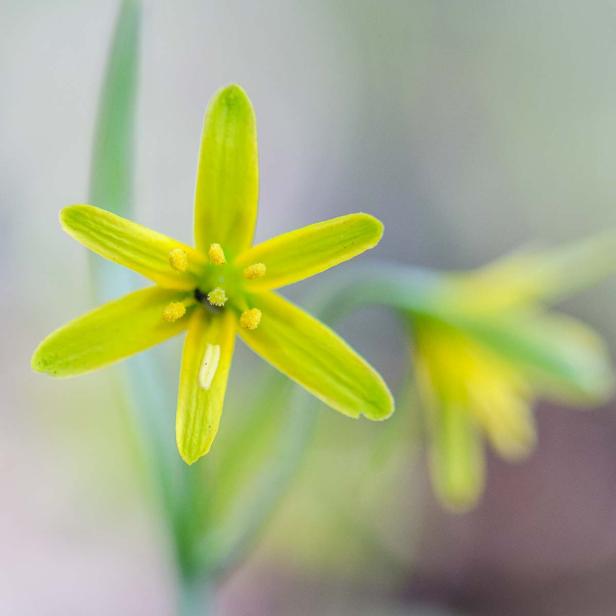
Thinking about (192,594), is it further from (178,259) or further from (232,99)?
(232,99)

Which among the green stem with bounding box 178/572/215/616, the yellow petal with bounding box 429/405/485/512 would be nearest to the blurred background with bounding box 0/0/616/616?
the yellow petal with bounding box 429/405/485/512

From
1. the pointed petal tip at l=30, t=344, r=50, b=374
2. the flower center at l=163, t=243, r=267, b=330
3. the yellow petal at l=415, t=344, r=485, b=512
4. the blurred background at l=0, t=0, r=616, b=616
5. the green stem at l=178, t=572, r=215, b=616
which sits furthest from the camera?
the blurred background at l=0, t=0, r=616, b=616

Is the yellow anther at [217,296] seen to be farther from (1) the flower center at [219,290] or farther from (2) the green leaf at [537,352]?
(2) the green leaf at [537,352]

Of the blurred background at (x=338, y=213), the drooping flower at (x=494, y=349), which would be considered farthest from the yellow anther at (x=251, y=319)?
the blurred background at (x=338, y=213)

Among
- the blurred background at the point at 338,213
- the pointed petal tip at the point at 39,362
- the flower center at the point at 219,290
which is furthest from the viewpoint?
the blurred background at the point at 338,213

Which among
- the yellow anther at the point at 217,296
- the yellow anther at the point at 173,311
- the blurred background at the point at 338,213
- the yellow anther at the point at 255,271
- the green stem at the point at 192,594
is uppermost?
the blurred background at the point at 338,213

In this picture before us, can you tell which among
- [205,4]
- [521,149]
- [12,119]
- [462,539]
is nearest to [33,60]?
[12,119]

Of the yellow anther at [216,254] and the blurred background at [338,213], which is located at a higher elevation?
the blurred background at [338,213]

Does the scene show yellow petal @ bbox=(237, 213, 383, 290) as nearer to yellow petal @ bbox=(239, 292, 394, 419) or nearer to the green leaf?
yellow petal @ bbox=(239, 292, 394, 419)

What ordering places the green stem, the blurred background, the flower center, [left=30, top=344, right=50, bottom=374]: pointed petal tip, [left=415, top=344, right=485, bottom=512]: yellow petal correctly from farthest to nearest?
1. the blurred background
2. [left=415, top=344, right=485, bottom=512]: yellow petal
3. the green stem
4. the flower center
5. [left=30, top=344, right=50, bottom=374]: pointed petal tip
